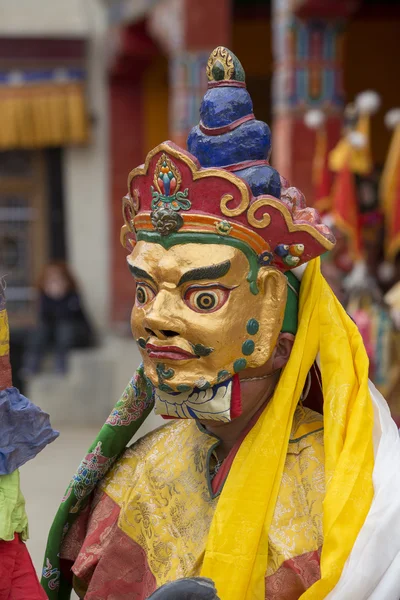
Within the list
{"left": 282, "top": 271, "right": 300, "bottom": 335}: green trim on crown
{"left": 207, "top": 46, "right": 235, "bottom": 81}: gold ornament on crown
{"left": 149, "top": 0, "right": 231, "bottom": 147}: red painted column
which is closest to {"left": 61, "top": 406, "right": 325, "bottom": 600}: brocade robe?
{"left": 282, "top": 271, "right": 300, "bottom": 335}: green trim on crown

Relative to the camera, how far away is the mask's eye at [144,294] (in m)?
2.03

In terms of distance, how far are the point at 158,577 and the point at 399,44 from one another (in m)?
7.41

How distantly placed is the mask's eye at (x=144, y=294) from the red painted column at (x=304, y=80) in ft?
13.6

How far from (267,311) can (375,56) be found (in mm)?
7163

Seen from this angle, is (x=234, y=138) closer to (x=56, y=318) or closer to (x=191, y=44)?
(x=191, y=44)

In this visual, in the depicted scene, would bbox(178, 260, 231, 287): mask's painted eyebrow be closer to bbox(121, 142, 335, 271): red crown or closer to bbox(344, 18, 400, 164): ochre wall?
bbox(121, 142, 335, 271): red crown

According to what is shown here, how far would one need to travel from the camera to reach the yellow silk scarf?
189cm

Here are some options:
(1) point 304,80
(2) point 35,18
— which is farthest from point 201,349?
(2) point 35,18

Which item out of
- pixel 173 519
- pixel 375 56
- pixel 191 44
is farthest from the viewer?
pixel 375 56

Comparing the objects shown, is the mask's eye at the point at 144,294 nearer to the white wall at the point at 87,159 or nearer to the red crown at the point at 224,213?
the red crown at the point at 224,213

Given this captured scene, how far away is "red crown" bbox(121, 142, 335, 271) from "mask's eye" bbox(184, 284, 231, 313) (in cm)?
10

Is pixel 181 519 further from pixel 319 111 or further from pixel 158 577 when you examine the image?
pixel 319 111

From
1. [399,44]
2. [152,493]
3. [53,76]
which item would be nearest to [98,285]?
[53,76]

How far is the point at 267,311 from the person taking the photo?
6.66ft
